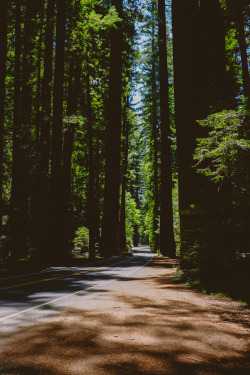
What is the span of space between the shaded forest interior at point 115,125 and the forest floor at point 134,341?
2.38 m

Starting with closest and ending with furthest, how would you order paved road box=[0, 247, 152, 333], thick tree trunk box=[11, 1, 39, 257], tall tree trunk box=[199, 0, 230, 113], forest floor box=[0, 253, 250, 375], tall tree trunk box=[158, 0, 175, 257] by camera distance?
forest floor box=[0, 253, 250, 375] < paved road box=[0, 247, 152, 333] < tall tree trunk box=[199, 0, 230, 113] < thick tree trunk box=[11, 1, 39, 257] < tall tree trunk box=[158, 0, 175, 257]

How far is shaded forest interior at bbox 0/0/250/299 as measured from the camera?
796cm

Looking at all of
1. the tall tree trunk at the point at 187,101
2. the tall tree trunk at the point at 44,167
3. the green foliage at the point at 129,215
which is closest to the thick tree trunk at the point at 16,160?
the tall tree trunk at the point at 44,167

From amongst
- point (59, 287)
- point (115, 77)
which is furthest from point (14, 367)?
point (115, 77)

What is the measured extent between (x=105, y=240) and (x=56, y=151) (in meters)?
9.88

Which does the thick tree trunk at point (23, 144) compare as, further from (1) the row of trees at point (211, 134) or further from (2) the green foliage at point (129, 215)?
(2) the green foliage at point (129, 215)

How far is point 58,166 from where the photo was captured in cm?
1767

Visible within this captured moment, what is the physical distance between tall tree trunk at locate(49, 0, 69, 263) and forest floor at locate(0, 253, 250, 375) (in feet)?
37.1

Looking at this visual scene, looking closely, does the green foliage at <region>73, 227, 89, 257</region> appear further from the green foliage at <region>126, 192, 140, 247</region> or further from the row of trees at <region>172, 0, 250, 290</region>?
the green foliage at <region>126, 192, 140, 247</region>

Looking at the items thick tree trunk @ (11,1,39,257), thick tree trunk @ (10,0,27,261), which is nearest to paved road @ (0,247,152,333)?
thick tree trunk @ (10,0,27,261)

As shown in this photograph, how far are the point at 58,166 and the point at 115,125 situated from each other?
901cm

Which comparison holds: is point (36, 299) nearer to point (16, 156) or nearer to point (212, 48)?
point (212, 48)

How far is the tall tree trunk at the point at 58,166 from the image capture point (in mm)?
17266

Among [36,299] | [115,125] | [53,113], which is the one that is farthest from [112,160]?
[36,299]
